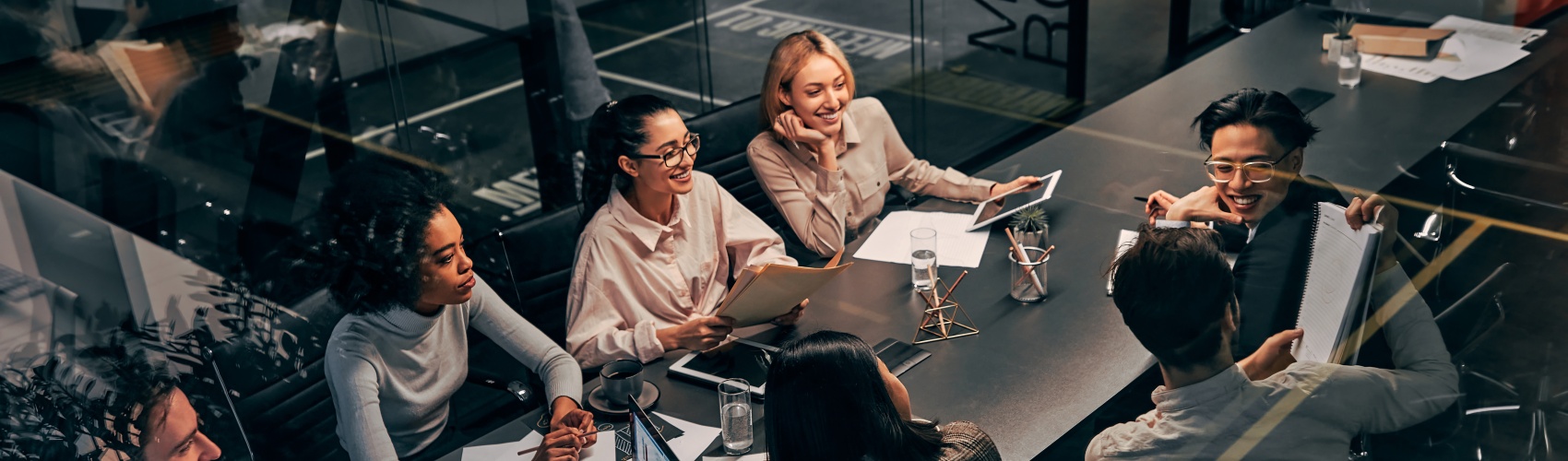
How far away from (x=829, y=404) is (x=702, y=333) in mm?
777

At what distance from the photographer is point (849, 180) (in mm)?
3121

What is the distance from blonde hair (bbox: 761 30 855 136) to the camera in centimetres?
297

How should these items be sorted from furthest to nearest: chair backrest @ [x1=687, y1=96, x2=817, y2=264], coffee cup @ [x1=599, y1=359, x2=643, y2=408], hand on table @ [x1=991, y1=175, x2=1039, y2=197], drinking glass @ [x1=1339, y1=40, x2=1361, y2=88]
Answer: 1. chair backrest @ [x1=687, y1=96, x2=817, y2=264]
2. hand on table @ [x1=991, y1=175, x2=1039, y2=197]
3. drinking glass @ [x1=1339, y1=40, x2=1361, y2=88]
4. coffee cup @ [x1=599, y1=359, x2=643, y2=408]

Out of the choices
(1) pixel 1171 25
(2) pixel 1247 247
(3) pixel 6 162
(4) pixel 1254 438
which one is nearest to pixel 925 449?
(4) pixel 1254 438

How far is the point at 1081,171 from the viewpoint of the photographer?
3.04m

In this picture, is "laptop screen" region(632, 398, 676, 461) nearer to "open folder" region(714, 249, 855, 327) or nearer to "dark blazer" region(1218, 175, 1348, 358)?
"open folder" region(714, 249, 855, 327)

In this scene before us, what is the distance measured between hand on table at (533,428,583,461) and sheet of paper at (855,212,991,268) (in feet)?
3.16

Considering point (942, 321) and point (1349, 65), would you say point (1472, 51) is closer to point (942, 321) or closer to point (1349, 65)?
point (1349, 65)

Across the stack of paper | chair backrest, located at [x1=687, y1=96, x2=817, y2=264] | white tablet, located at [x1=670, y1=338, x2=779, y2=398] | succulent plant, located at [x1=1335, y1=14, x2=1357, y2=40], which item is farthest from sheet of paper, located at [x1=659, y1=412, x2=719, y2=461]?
succulent plant, located at [x1=1335, y1=14, x2=1357, y2=40]

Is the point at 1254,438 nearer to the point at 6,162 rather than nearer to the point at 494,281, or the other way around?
the point at 494,281

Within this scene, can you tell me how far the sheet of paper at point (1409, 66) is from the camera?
7.55ft

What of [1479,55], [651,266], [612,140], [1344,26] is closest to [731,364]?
[651,266]

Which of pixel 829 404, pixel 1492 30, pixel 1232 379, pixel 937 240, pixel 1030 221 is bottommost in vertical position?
pixel 937 240

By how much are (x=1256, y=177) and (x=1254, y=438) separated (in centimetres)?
68
